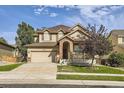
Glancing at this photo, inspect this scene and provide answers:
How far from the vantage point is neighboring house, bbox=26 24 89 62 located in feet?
124

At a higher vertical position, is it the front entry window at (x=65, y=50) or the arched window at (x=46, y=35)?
the arched window at (x=46, y=35)

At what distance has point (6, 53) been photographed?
45.8 metres

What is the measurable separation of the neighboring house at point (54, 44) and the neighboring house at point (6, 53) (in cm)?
246

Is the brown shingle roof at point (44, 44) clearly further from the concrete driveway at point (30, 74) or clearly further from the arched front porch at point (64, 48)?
the concrete driveway at point (30, 74)

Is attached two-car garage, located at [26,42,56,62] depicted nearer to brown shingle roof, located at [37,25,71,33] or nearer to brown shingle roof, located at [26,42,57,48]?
brown shingle roof, located at [26,42,57,48]

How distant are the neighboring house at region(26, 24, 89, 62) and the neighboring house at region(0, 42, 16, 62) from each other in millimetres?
2455

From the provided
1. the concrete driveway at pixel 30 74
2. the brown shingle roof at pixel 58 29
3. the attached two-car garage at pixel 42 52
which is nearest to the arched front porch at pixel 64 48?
the attached two-car garage at pixel 42 52

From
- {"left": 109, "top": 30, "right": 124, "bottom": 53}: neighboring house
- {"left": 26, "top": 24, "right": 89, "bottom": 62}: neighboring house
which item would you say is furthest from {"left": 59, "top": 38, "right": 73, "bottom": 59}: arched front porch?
{"left": 109, "top": 30, "right": 124, "bottom": 53}: neighboring house

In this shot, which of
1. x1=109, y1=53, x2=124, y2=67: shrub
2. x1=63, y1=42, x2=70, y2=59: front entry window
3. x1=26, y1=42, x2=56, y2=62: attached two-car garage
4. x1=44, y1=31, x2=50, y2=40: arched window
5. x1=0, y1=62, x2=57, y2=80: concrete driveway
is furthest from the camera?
x1=44, y1=31, x2=50, y2=40: arched window

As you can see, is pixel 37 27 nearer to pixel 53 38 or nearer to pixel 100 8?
pixel 53 38

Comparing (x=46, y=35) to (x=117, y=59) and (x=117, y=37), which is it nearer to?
(x=117, y=37)

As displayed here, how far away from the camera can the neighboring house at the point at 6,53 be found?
39219 millimetres

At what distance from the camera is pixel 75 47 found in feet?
123

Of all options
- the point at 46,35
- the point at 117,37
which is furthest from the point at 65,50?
the point at 117,37
